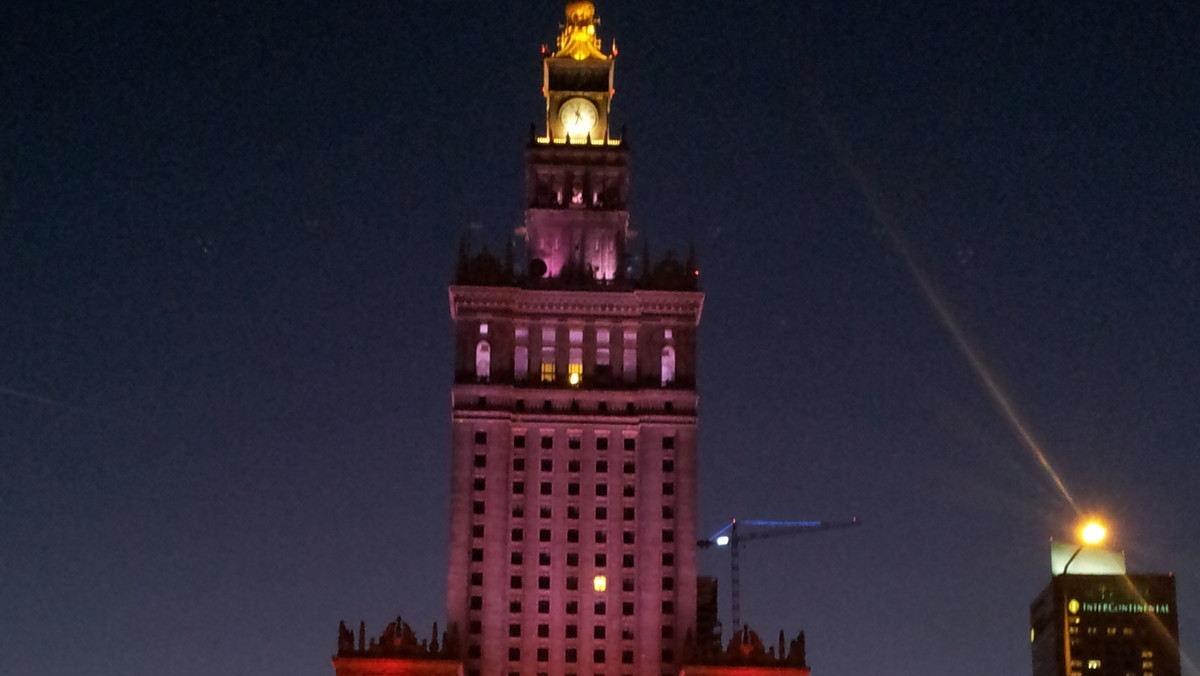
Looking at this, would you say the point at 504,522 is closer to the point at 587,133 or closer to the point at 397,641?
the point at 397,641

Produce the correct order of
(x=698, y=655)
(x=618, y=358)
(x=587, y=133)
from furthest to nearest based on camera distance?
1. (x=587, y=133)
2. (x=618, y=358)
3. (x=698, y=655)

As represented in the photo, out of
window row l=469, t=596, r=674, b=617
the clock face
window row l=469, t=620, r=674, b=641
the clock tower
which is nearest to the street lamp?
window row l=469, t=620, r=674, b=641

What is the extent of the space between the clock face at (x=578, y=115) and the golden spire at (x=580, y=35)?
463 cm

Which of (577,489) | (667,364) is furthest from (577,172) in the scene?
(577,489)

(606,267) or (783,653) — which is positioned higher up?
(606,267)

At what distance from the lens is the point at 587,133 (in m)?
181

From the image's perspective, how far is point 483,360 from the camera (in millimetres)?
164375

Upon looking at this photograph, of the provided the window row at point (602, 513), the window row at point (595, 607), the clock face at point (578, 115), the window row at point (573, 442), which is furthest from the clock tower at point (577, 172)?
the window row at point (595, 607)

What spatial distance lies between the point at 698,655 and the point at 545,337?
3362 cm

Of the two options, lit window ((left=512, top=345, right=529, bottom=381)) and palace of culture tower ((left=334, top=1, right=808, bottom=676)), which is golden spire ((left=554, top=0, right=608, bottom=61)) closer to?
palace of culture tower ((left=334, top=1, right=808, bottom=676))

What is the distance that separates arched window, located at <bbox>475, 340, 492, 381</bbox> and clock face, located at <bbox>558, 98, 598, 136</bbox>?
2865cm

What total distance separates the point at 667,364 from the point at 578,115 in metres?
31.4

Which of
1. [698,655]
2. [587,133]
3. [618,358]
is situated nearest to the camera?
[698,655]

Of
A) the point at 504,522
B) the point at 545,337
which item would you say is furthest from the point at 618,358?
the point at 504,522
